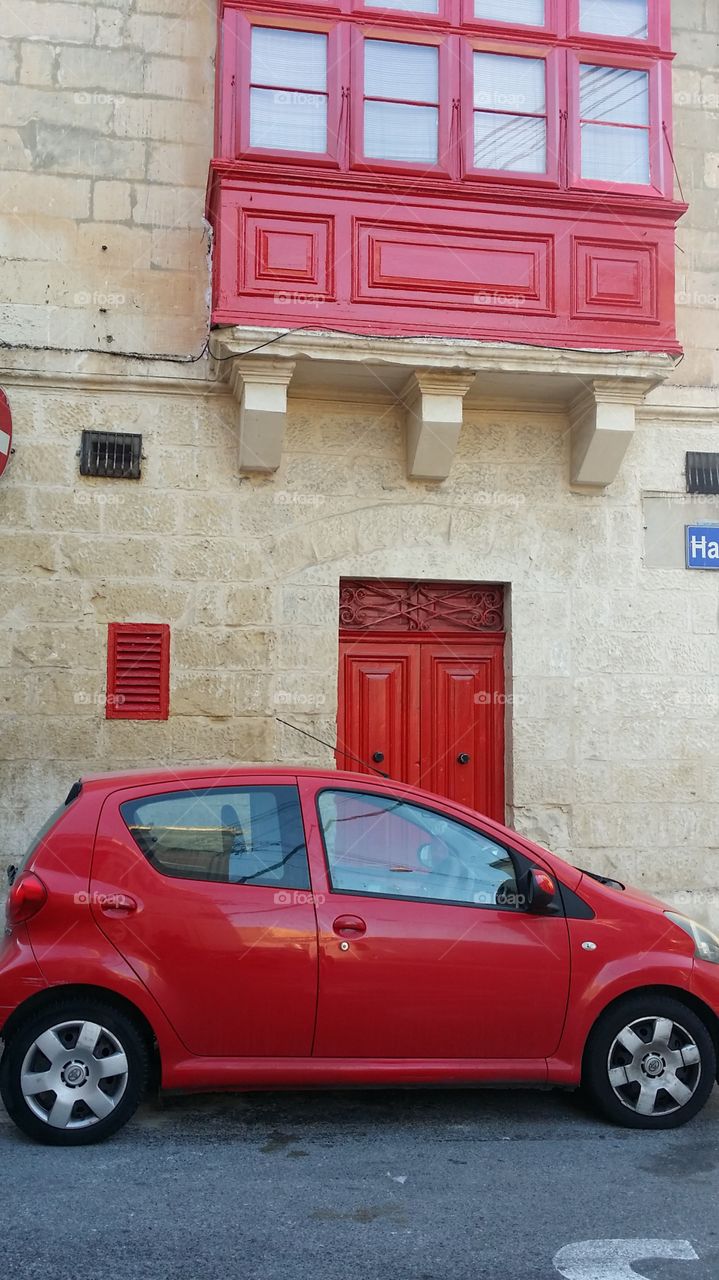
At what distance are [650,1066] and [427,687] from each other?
172 inches

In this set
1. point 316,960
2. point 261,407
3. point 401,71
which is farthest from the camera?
point 401,71

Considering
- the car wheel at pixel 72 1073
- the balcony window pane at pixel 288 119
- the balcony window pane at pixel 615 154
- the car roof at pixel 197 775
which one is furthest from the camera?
the balcony window pane at pixel 615 154

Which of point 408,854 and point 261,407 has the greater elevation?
point 261,407

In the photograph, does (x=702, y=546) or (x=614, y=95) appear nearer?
(x=614, y=95)

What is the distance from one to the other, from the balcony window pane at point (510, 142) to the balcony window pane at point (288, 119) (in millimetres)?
1182

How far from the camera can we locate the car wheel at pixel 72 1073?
4469 mm

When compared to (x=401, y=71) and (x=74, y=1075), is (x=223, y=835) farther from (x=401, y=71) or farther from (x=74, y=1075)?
(x=401, y=71)

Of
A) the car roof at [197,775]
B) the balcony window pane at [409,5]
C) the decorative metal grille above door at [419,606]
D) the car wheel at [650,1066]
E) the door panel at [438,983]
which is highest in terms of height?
the balcony window pane at [409,5]

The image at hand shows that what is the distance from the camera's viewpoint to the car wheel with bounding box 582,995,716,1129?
4.83m

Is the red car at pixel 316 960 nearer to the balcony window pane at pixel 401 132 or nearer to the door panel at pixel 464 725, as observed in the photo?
the door panel at pixel 464 725

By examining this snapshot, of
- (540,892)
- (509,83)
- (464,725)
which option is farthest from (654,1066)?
(509,83)

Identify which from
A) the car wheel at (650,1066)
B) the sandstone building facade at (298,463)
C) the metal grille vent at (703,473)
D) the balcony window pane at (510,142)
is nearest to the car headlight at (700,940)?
the car wheel at (650,1066)

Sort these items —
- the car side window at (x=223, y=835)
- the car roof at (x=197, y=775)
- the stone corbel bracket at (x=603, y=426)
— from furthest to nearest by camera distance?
the stone corbel bracket at (x=603, y=426), the car roof at (x=197, y=775), the car side window at (x=223, y=835)

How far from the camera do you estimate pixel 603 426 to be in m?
8.55
